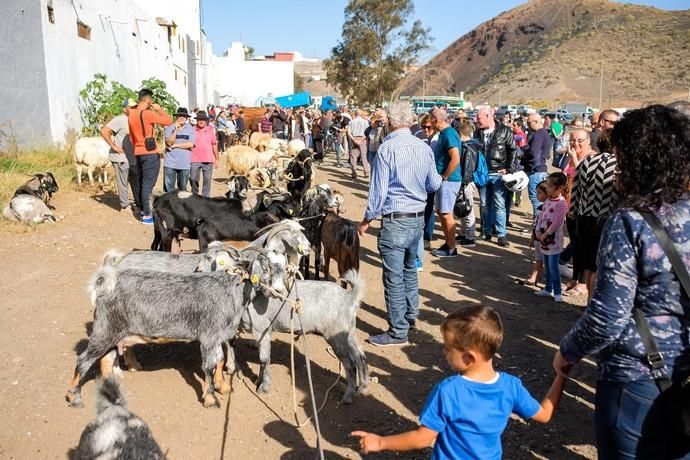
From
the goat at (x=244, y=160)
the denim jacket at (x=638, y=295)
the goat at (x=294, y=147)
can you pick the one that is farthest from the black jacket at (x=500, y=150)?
the goat at (x=294, y=147)

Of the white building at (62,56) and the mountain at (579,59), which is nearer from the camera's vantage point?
the white building at (62,56)

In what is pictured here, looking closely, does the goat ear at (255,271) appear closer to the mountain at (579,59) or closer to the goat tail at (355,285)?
the goat tail at (355,285)

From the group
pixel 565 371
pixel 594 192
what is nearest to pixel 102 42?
pixel 594 192

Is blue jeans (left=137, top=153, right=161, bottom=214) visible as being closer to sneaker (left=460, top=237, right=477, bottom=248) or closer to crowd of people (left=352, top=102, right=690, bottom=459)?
sneaker (left=460, top=237, right=477, bottom=248)

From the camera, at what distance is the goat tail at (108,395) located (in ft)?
9.27

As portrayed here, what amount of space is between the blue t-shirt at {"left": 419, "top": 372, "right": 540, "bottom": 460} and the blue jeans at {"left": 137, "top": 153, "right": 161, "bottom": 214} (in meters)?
8.39

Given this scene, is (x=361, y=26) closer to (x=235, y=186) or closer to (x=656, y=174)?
(x=235, y=186)

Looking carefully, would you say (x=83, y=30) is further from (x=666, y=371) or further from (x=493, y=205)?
(x=666, y=371)

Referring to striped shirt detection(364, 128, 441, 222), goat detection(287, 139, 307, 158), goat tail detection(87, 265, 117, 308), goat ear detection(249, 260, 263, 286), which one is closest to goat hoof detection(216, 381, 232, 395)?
goat ear detection(249, 260, 263, 286)

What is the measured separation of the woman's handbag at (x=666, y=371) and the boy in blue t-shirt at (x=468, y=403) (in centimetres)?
52

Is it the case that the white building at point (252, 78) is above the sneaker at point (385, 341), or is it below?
above

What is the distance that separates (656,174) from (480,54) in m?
129

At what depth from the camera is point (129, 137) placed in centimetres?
1016

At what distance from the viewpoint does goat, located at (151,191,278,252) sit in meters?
7.00
